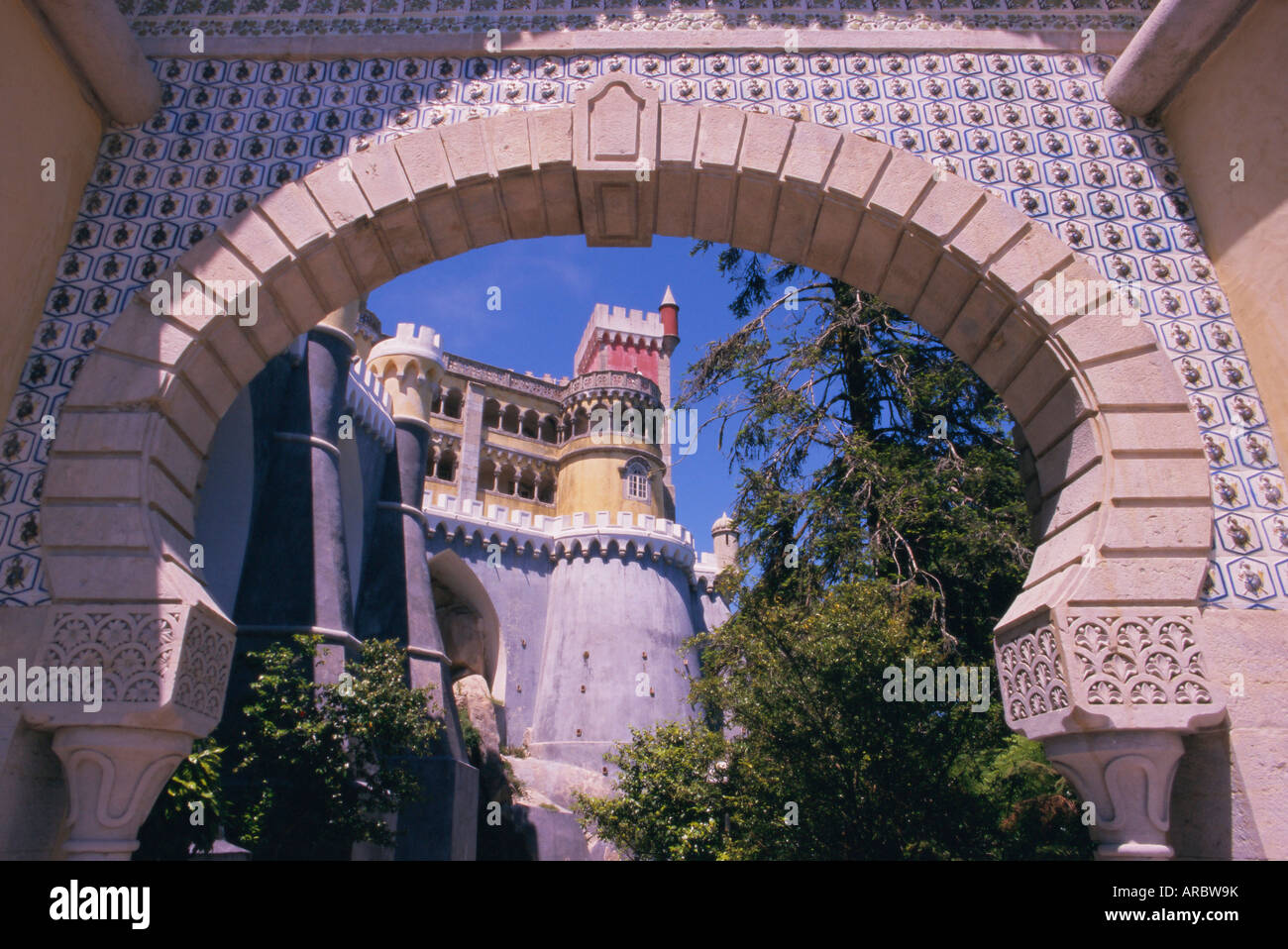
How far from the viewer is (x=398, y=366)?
26.2 metres

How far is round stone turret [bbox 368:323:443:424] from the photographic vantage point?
25000mm

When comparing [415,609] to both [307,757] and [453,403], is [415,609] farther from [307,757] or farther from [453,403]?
[453,403]

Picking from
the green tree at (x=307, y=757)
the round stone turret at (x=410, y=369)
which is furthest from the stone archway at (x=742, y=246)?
the round stone turret at (x=410, y=369)

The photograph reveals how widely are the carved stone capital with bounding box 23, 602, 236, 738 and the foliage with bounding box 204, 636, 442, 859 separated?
26.8 ft

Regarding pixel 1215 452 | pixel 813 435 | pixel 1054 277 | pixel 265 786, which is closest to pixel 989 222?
pixel 1054 277

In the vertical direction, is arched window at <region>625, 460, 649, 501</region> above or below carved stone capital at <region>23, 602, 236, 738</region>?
above

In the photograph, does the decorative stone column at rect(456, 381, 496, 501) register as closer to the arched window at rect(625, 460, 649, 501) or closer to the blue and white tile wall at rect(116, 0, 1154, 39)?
the arched window at rect(625, 460, 649, 501)

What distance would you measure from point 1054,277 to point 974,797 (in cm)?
692

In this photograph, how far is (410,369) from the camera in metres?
26.1

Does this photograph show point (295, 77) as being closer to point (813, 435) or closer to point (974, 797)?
point (813, 435)

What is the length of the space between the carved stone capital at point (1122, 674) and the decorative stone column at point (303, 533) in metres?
13.0

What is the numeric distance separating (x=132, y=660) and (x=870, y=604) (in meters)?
7.57

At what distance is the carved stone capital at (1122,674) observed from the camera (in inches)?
149

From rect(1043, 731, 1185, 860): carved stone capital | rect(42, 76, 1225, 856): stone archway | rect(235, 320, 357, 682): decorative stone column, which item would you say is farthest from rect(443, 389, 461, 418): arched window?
rect(1043, 731, 1185, 860): carved stone capital
